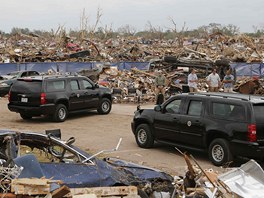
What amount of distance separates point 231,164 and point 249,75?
21.5m

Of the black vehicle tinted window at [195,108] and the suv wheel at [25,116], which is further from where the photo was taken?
the suv wheel at [25,116]

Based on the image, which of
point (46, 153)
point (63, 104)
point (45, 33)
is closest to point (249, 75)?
point (63, 104)

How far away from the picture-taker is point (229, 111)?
11711 mm

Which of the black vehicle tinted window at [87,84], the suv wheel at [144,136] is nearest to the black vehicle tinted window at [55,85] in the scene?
the black vehicle tinted window at [87,84]

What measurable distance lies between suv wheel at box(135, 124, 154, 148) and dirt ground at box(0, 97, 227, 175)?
7.3 inches

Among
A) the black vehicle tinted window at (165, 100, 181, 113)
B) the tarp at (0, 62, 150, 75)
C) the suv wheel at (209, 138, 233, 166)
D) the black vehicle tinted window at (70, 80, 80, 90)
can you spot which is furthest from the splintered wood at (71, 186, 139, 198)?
the tarp at (0, 62, 150, 75)

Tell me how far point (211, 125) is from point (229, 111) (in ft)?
1.89

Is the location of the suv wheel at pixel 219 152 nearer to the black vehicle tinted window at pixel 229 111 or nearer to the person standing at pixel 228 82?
the black vehicle tinted window at pixel 229 111

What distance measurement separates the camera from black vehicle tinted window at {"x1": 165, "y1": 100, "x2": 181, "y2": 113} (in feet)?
43.1

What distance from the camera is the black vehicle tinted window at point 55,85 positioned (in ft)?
61.8

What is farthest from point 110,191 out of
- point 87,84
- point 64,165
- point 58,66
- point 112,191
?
point 58,66

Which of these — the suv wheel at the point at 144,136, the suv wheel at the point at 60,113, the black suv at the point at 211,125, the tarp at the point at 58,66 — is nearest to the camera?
the black suv at the point at 211,125

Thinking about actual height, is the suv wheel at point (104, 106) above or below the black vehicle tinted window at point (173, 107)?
below

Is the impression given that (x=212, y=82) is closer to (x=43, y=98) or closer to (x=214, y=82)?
(x=214, y=82)
